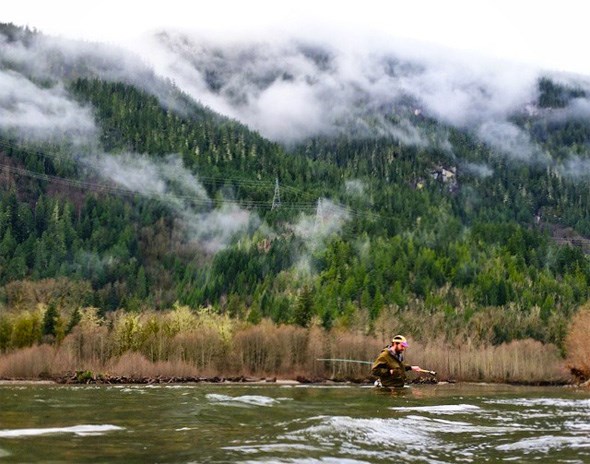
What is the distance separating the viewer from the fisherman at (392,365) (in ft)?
124

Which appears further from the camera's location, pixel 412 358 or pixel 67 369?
pixel 412 358

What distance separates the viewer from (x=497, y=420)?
1085 inches

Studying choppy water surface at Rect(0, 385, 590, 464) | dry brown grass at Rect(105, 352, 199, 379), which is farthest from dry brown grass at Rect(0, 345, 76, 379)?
choppy water surface at Rect(0, 385, 590, 464)

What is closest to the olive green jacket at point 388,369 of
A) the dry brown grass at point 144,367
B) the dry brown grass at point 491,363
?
the dry brown grass at point 144,367

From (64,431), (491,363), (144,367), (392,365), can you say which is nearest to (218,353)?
(144,367)

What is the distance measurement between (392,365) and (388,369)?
707mm

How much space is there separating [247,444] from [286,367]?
4475 inches

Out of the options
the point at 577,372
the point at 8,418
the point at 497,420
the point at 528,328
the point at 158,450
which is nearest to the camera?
the point at 158,450

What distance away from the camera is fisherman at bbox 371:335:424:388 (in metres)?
37.8

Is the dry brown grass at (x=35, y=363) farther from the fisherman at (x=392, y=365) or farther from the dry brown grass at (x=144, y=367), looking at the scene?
the fisherman at (x=392, y=365)

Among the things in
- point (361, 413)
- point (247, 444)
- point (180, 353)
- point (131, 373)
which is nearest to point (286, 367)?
point (180, 353)

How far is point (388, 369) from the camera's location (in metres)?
39.2

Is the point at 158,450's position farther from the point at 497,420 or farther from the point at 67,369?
the point at 67,369

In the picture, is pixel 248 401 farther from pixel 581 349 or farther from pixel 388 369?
pixel 581 349
